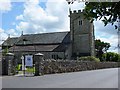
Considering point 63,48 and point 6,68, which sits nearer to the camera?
point 6,68

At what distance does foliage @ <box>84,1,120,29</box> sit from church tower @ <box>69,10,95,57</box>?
2804 inches

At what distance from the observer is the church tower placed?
7750 centimetres

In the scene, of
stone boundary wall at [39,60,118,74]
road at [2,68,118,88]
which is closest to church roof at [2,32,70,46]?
stone boundary wall at [39,60,118,74]

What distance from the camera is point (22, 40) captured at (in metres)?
88.6

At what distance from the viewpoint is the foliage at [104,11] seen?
574cm

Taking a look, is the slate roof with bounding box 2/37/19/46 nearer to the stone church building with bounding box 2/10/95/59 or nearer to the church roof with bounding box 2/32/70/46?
the church roof with bounding box 2/32/70/46

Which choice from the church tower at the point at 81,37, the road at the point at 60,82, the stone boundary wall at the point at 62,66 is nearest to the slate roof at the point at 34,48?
the church tower at the point at 81,37

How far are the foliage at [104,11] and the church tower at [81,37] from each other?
71.2 metres

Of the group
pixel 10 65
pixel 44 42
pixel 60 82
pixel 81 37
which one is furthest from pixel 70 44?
pixel 60 82

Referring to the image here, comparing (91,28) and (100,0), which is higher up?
(91,28)

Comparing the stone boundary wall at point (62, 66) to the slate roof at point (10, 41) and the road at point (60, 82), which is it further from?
the slate roof at point (10, 41)

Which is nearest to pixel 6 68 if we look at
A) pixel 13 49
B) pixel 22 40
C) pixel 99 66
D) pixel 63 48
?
pixel 99 66

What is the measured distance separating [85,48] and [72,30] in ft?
20.0

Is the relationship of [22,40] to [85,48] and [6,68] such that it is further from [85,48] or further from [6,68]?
[6,68]
